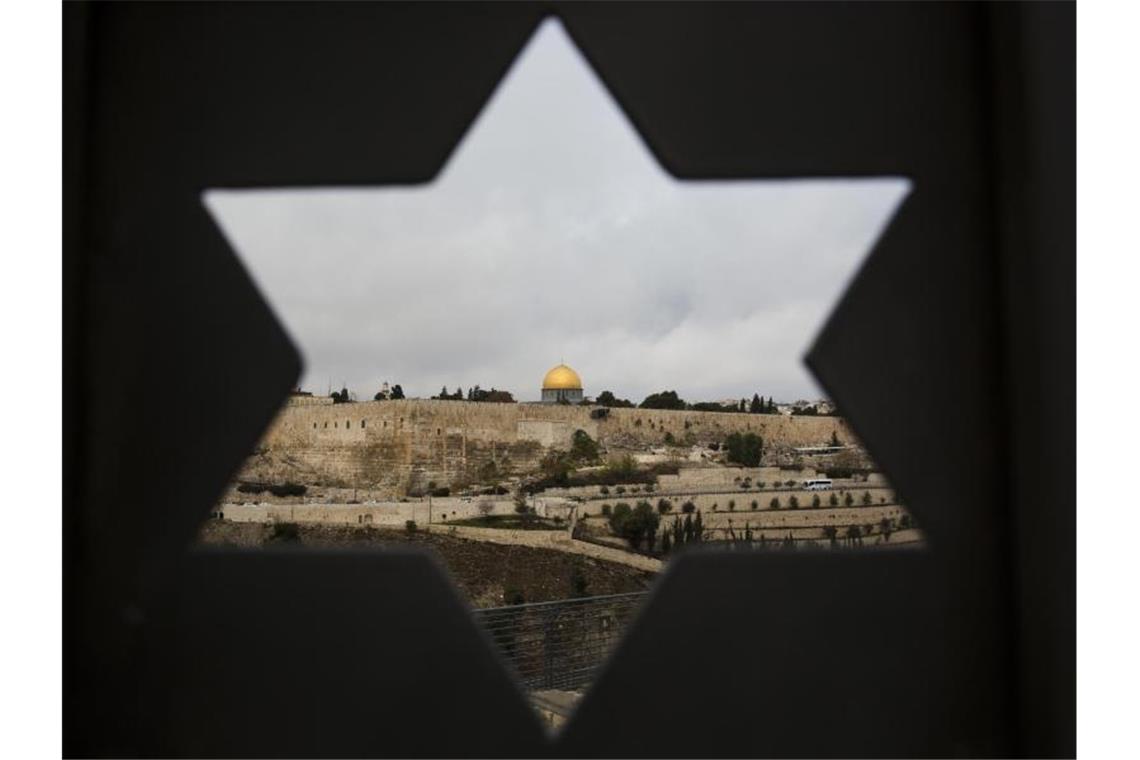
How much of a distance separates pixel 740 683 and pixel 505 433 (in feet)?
65.7

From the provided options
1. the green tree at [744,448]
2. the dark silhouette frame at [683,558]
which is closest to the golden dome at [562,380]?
the green tree at [744,448]

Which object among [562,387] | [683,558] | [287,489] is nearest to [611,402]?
[562,387]

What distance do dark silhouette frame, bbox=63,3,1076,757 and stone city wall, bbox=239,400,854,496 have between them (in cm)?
1935

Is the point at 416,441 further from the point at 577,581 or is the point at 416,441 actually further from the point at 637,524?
the point at 637,524

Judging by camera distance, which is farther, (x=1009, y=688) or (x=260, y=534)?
(x=260, y=534)

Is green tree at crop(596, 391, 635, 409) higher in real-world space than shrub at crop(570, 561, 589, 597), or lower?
higher

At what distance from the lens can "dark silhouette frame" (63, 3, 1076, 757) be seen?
1216mm

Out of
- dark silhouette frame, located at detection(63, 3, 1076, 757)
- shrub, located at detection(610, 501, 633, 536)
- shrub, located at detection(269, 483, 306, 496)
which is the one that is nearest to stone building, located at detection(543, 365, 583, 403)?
shrub, located at detection(610, 501, 633, 536)

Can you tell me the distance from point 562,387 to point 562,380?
0.22 meters

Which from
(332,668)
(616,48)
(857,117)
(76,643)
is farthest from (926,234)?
(76,643)

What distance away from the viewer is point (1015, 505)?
1208mm

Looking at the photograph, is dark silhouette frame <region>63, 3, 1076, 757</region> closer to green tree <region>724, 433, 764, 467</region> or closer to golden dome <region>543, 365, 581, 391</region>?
green tree <region>724, 433, 764, 467</region>

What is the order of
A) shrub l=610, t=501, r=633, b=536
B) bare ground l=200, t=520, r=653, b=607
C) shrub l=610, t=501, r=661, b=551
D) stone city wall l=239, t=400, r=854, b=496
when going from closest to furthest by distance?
stone city wall l=239, t=400, r=854, b=496 → bare ground l=200, t=520, r=653, b=607 → shrub l=610, t=501, r=661, b=551 → shrub l=610, t=501, r=633, b=536

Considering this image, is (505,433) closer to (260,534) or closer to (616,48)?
(260,534)
